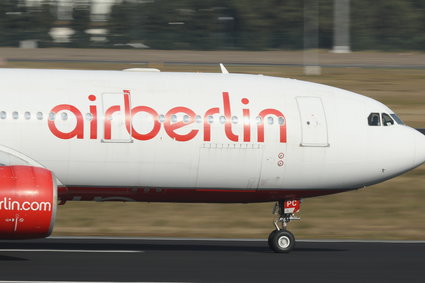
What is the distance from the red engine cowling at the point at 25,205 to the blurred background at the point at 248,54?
5.78 meters

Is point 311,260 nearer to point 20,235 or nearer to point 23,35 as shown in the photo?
point 20,235

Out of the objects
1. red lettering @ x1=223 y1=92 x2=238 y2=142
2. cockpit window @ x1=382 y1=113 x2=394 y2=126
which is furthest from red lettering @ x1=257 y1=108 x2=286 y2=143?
cockpit window @ x1=382 y1=113 x2=394 y2=126

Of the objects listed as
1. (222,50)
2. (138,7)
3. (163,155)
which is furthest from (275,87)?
(138,7)

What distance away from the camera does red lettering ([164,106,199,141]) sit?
1970cm

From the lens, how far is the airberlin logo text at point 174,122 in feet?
63.6

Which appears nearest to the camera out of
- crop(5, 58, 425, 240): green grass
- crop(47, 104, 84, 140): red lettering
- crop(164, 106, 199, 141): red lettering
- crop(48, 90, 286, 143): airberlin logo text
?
crop(47, 104, 84, 140): red lettering

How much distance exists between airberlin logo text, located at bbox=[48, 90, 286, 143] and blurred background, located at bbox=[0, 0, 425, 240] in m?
4.67

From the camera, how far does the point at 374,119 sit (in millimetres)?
21000

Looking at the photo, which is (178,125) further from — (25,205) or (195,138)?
(25,205)

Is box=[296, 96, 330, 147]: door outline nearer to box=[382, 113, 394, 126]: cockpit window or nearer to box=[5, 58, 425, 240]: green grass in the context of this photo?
box=[382, 113, 394, 126]: cockpit window

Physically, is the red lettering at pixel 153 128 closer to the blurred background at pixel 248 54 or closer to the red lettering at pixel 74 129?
the red lettering at pixel 74 129

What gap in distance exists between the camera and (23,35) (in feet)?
235

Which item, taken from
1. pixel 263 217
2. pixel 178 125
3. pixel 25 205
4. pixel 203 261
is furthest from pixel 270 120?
pixel 263 217

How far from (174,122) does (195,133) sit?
49cm
